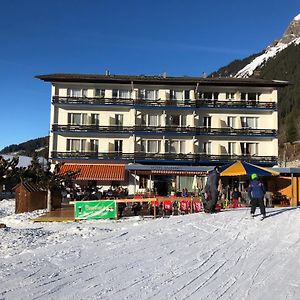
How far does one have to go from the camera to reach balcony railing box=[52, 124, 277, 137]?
4688 cm

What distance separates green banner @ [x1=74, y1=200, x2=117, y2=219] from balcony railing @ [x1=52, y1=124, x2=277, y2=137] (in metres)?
27.6

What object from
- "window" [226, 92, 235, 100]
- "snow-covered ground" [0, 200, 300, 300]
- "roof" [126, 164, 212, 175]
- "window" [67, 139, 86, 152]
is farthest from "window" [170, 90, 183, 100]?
"snow-covered ground" [0, 200, 300, 300]

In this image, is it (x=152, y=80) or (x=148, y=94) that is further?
(x=148, y=94)

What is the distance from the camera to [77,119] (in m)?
47.7

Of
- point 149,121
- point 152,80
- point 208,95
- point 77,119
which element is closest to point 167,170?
point 149,121

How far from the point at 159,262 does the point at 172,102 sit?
3979 cm

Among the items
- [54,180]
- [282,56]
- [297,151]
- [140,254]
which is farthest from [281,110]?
[140,254]

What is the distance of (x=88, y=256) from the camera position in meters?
9.70

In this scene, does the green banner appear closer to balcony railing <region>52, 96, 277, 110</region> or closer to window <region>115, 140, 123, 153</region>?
window <region>115, 140, 123, 153</region>

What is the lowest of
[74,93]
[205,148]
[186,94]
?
[205,148]

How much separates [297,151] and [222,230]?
13046 centimetres

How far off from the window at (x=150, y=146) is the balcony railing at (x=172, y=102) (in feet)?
14.6

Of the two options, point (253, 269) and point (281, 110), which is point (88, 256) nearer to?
point (253, 269)

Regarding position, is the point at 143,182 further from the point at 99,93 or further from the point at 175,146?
the point at 99,93
